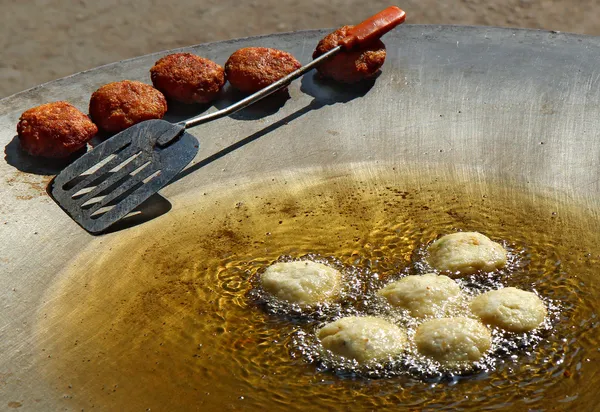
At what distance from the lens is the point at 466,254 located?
2033 mm

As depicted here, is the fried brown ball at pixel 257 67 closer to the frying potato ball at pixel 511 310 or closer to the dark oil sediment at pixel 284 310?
the dark oil sediment at pixel 284 310

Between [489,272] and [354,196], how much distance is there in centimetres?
55

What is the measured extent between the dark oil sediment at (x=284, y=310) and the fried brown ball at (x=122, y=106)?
37 centimetres

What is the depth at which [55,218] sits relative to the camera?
234 centimetres

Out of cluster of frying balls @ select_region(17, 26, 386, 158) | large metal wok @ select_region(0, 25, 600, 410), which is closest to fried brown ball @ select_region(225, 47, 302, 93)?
cluster of frying balls @ select_region(17, 26, 386, 158)

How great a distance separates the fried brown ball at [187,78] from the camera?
8.89ft

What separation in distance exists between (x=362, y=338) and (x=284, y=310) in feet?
0.82

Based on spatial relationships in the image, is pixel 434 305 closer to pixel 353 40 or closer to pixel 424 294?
pixel 424 294

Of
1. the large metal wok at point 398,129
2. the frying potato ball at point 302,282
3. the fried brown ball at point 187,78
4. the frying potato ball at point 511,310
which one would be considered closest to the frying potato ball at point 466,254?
the frying potato ball at point 511,310

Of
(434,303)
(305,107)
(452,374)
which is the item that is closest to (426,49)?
(305,107)

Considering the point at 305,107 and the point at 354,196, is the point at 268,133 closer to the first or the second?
the point at 305,107

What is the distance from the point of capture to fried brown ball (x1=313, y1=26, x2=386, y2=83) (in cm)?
283

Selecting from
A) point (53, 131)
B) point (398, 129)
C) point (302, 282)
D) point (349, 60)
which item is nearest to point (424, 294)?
point (302, 282)

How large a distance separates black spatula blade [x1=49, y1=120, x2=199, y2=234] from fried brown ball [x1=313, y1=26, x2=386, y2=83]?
708mm
